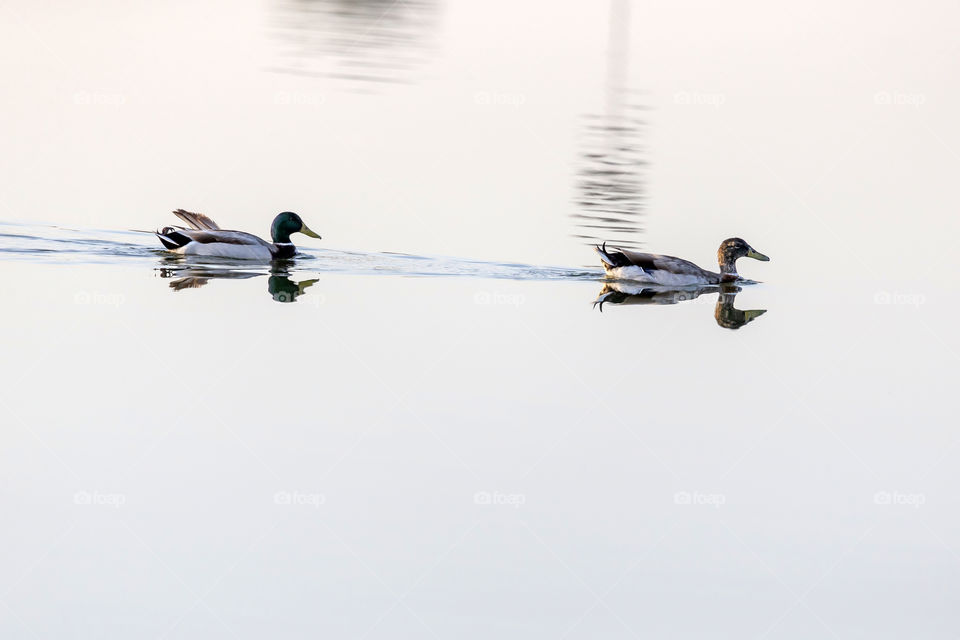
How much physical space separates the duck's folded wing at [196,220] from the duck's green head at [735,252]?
16.8ft

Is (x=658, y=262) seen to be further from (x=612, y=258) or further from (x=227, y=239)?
(x=227, y=239)

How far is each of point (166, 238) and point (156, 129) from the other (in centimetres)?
365

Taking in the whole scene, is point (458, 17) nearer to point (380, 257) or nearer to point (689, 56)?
point (689, 56)

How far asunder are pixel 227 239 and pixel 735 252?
511 centimetres

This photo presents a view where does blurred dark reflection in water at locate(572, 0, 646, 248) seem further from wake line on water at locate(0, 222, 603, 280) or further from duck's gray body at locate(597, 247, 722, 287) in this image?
wake line on water at locate(0, 222, 603, 280)

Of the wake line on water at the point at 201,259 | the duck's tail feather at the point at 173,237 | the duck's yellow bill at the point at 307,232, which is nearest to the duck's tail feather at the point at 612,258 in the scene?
the wake line on water at the point at 201,259

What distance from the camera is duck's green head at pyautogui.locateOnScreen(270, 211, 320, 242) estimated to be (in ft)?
44.4

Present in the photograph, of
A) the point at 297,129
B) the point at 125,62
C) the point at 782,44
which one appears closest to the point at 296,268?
the point at 297,129

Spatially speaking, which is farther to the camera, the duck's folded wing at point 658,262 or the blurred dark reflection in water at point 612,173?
the blurred dark reflection in water at point 612,173

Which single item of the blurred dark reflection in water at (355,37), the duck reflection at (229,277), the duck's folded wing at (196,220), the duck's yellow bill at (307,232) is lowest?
the duck reflection at (229,277)

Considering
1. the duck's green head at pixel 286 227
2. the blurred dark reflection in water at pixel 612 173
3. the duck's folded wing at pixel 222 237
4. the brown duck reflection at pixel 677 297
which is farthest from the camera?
the blurred dark reflection in water at pixel 612 173

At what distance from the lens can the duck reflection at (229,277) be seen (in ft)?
38.2

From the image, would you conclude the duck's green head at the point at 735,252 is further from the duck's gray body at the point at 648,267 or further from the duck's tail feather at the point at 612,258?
the duck's tail feather at the point at 612,258

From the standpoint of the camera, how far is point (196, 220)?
42.8 feet
